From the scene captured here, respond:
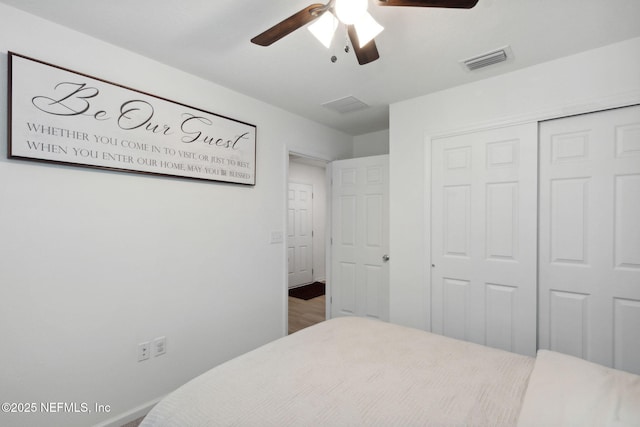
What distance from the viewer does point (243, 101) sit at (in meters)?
2.57

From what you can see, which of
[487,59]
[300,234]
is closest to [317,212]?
[300,234]

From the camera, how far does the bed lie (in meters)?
0.92

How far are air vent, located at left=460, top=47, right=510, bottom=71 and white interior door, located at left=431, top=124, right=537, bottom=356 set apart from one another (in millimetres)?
501

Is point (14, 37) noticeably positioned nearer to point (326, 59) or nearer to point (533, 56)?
point (326, 59)

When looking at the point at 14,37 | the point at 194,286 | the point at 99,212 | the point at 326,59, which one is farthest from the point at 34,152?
the point at 326,59

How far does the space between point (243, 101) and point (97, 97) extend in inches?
43.7

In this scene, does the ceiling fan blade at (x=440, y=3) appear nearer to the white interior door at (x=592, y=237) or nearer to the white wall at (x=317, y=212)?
the white interior door at (x=592, y=237)

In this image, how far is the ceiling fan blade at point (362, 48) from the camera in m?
1.26

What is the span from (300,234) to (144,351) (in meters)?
3.60

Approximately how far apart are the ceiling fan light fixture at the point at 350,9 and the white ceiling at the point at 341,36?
0.44 m

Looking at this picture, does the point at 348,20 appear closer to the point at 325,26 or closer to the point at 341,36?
the point at 325,26

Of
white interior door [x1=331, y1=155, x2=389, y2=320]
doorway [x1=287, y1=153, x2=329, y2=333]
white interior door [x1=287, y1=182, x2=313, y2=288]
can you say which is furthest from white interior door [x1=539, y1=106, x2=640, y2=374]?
white interior door [x1=287, y1=182, x2=313, y2=288]

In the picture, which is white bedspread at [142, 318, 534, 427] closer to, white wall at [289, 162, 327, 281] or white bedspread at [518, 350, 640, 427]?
white bedspread at [518, 350, 640, 427]

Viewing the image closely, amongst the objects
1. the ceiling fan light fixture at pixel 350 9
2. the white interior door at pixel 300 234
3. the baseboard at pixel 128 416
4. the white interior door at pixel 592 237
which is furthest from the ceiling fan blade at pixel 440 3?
the white interior door at pixel 300 234
